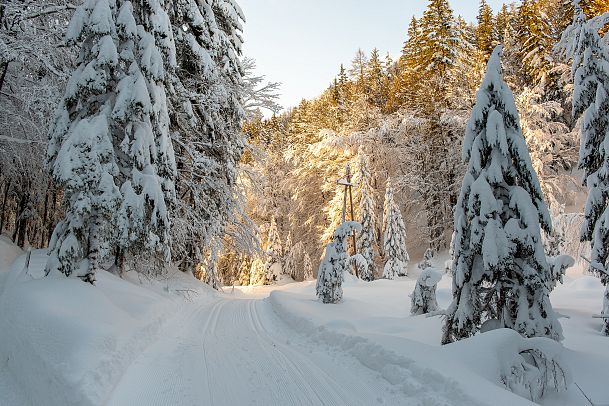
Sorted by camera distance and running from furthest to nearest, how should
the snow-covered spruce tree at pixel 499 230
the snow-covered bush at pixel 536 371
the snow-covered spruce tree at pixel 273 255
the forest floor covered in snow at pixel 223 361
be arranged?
the snow-covered spruce tree at pixel 273 255
the snow-covered spruce tree at pixel 499 230
the snow-covered bush at pixel 536 371
the forest floor covered in snow at pixel 223 361

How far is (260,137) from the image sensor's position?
30281mm

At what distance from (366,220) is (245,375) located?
80.6 feet

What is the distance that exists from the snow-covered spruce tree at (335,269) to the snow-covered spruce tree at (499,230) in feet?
23.8

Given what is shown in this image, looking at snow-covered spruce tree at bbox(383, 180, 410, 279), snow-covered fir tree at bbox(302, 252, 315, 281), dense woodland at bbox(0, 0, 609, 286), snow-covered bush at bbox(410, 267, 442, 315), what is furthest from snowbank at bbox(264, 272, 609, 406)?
snow-covered fir tree at bbox(302, 252, 315, 281)

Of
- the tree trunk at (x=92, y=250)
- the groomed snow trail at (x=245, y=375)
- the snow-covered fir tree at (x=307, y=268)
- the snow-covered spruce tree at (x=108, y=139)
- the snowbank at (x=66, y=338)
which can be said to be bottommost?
the snow-covered fir tree at (x=307, y=268)

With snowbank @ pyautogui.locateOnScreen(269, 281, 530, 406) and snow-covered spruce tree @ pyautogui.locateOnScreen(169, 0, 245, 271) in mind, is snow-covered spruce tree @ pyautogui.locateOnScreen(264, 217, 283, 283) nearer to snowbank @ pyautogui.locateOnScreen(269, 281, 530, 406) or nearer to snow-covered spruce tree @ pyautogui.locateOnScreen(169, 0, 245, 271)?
snow-covered spruce tree @ pyautogui.locateOnScreen(169, 0, 245, 271)

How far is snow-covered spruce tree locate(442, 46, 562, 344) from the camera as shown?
684 centimetres

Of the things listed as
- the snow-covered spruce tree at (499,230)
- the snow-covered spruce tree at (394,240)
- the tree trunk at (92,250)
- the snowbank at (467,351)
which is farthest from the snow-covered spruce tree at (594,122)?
the snow-covered spruce tree at (394,240)

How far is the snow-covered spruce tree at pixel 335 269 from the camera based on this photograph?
48.0 ft

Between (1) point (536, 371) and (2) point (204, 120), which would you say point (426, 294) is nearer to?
(1) point (536, 371)

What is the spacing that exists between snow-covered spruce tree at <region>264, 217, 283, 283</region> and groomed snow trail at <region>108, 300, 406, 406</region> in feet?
81.6

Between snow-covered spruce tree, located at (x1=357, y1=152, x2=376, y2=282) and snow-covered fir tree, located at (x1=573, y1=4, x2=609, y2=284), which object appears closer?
snow-covered fir tree, located at (x1=573, y1=4, x2=609, y2=284)

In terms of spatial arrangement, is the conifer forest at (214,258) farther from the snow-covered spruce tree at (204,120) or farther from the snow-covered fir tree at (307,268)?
the snow-covered fir tree at (307,268)

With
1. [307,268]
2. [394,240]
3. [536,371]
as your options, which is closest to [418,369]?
[536,371]
